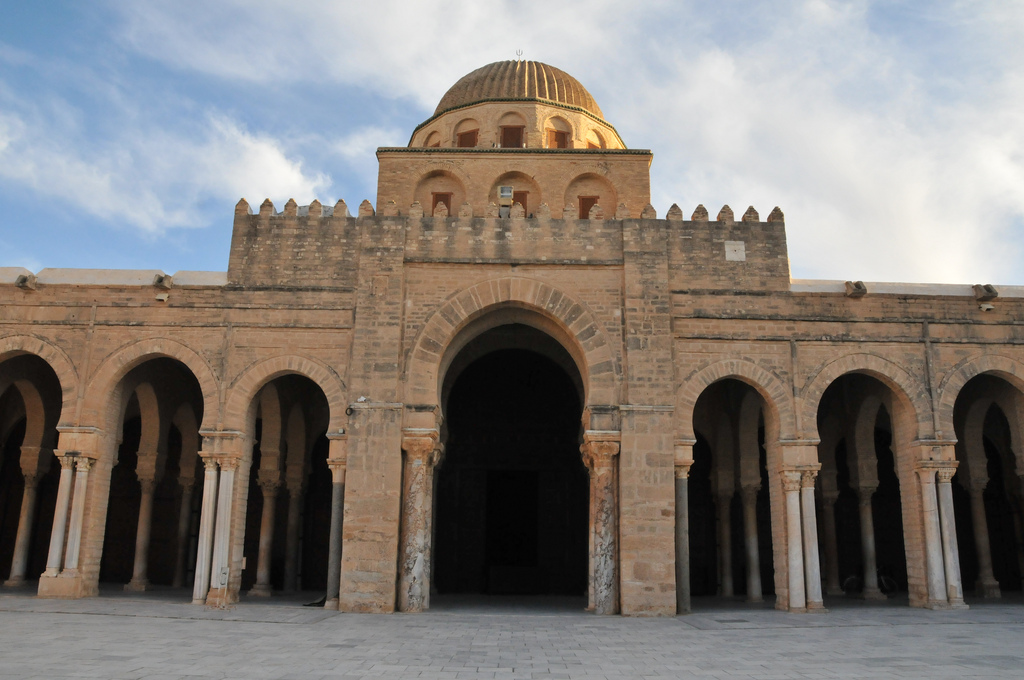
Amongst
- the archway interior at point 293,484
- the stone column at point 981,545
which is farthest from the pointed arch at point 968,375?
the archway interior at point 293,484

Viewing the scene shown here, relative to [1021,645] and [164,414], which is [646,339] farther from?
[164,414]

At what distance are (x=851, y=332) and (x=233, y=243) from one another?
1119 cm

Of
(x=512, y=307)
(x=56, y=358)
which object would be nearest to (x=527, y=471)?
Answer: (x=512, y=307)

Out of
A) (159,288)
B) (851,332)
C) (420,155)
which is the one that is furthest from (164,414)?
(851,332)

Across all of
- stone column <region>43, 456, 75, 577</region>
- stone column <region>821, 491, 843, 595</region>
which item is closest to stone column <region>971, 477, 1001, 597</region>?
stone column <region>821, 491, 843, 595</region>

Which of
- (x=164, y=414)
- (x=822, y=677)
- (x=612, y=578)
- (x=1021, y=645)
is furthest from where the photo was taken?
(x=164, y=414)

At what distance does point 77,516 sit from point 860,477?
47.4 ft

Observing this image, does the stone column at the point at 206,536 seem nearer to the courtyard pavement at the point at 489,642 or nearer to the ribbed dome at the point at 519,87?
the courtyard pavement at the point at 489,642

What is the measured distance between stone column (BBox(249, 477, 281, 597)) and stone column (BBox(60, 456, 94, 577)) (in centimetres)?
338

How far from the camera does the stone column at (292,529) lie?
675 inches

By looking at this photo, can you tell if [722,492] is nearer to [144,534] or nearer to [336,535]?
[336,535]

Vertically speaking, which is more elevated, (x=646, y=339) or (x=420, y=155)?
(x=420, y=155)

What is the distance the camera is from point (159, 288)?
14445 millimetres

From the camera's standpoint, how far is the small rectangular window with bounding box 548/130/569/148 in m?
20.2
